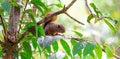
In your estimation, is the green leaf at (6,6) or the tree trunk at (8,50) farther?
the tree trunk at (8,50)

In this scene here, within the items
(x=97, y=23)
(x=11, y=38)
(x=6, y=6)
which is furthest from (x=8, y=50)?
(x=97, y=23)

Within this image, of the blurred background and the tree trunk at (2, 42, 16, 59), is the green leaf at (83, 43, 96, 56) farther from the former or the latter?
the blurred background

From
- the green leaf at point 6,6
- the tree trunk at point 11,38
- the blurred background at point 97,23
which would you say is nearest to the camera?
the green leaf at point 6,6

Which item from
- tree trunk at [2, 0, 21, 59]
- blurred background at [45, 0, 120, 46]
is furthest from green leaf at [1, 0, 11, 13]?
blurred background at [45, 0, 120, 46]

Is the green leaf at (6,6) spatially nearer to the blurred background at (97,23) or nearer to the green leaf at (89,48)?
the green leaf at (89,48)

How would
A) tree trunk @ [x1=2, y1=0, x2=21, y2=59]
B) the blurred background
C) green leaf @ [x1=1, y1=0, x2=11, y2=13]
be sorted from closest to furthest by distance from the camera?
green leaf @ [x1=1, y1=0, x2=11, y2=13]
tree trunk @ [x1=2, y1=0, x2=21, y2=59]
the blurred background

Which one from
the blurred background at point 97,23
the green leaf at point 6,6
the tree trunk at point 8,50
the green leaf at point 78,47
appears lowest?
the blurred background at point 97,23

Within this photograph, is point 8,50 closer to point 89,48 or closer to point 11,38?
point 11,38

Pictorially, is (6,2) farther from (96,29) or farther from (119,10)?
(119,10)

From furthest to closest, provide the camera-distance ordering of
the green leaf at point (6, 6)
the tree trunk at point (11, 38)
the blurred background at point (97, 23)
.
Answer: the blurred background at point (97, 23)
the tree trunk at point (11, 38)
the green leaf at point (6, 6)

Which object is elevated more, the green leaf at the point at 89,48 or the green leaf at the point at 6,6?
the green leaf at the point at 6,6

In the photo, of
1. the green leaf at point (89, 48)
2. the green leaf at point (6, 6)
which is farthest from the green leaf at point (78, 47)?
the green leaf at point (6, 6)

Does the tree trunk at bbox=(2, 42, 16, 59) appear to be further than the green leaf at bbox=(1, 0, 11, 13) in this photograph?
Yes

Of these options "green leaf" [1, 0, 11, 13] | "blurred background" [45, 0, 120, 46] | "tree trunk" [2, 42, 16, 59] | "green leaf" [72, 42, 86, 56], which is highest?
"green leaf" [1, 0, 11, 13]
